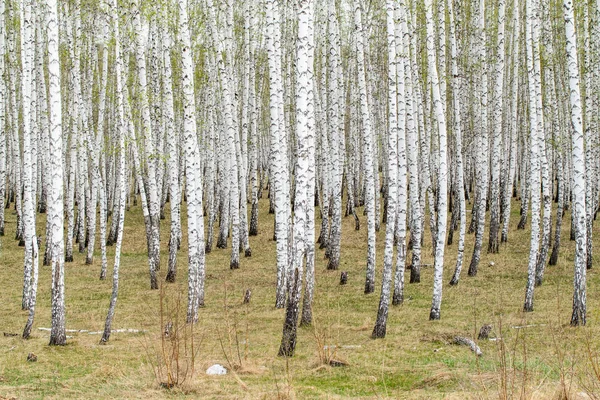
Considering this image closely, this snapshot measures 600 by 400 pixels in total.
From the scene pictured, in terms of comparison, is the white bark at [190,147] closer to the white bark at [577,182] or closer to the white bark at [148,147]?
the white bark at [148,147]

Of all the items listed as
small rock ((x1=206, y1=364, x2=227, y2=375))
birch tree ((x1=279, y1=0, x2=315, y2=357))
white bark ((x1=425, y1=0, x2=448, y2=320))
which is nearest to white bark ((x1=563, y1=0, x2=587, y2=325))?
white bark ((x1=425, y1=0, x2=448, y2=320))

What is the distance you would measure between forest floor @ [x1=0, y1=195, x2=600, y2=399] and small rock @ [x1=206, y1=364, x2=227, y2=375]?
0.14m

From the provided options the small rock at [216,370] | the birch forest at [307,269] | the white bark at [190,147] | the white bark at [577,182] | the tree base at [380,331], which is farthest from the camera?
the white bark at [190,147]

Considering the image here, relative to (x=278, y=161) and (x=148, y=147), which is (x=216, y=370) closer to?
(x=278, y=161)

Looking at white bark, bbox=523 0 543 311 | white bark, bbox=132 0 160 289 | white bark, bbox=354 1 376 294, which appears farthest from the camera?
white bark, bbox=132 0 160 289

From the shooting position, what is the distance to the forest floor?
293 inches

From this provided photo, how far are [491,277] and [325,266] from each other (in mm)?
4917

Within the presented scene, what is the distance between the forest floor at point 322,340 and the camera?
7.44 metres

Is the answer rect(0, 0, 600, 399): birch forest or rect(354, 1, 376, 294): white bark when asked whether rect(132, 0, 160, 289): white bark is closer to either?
rect(0, 0, 600, 399): birch forest

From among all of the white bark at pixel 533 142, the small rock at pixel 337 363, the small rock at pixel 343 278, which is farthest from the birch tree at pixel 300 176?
the small rock at pixel 343 278

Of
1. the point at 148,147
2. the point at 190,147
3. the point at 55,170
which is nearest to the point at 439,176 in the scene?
the point at 190,147

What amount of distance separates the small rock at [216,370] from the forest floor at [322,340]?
14 centimetres

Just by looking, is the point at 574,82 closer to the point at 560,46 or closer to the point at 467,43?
the point at 560,46

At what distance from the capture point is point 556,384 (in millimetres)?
6969
